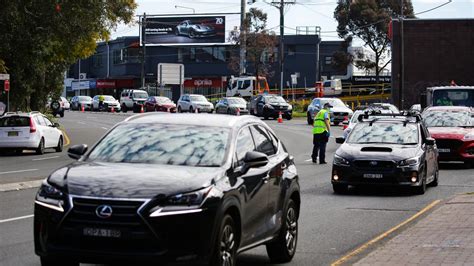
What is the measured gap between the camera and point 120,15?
3841 centimetres

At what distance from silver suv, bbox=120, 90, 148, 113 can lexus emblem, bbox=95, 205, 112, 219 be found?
70.5 m

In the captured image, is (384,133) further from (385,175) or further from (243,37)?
(243,37)

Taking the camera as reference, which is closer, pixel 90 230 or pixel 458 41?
pixel 90 230

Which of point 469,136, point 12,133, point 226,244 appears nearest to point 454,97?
point 469,136

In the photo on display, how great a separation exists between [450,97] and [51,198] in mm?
27890

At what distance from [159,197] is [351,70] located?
9792cm

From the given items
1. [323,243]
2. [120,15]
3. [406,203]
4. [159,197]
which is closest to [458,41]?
[120,15]

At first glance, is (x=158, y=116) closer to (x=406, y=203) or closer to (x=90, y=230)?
(x=90, y=230)

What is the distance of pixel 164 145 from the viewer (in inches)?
368

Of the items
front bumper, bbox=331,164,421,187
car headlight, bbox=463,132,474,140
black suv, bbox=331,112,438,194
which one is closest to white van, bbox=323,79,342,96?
car headlight, bbox=463,132,474,140

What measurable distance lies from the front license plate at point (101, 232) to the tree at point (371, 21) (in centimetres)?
8416

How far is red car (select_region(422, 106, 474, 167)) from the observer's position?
25.5m

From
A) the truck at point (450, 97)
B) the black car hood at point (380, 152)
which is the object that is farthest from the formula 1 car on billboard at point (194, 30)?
the black car hood at point (380, 152)

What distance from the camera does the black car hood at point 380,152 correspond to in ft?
61.8
